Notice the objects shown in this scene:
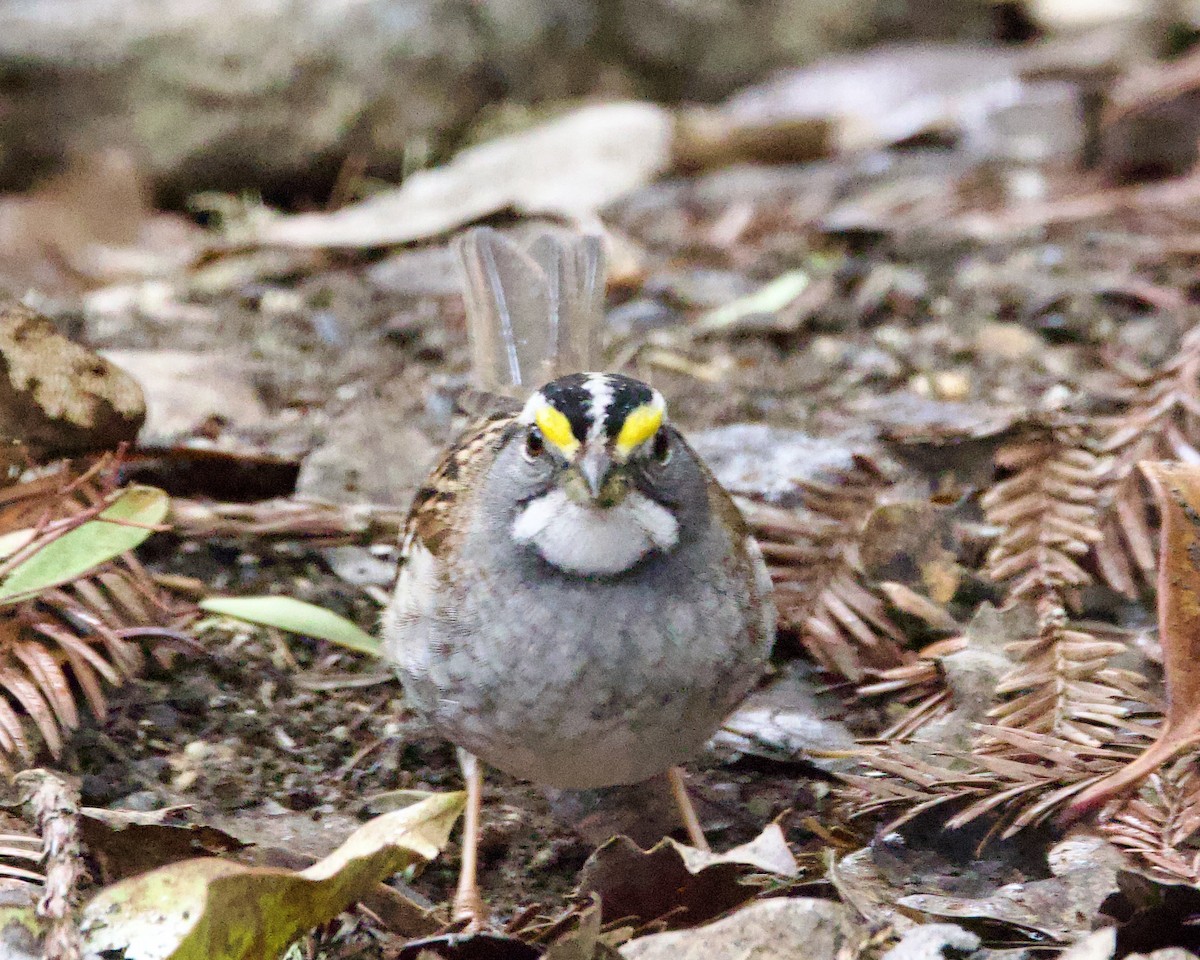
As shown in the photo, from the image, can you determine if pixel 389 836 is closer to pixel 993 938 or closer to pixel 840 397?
pixel 993 938

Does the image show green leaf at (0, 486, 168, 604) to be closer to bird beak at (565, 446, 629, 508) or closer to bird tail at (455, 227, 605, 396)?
bird beak at (565, 446, 629, 508)

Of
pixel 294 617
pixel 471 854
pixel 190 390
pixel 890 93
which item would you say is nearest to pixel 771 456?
pixel 294 617

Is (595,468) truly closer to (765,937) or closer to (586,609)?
(586,609)

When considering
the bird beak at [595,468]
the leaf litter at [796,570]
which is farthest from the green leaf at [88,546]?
the bird beak at [595,468]

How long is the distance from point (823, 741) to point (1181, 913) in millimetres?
943

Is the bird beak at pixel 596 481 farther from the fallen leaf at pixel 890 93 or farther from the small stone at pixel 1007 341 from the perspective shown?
the fallen leaf at pixel 890 93

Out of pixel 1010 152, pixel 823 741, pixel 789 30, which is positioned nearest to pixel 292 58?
pixel 789 30

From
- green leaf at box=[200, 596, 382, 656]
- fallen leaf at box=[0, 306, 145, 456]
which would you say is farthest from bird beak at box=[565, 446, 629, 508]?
fallen leaf at box=[0, 306, 145, 456]

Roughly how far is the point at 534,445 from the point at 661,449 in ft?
0.72

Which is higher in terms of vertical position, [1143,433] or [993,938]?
[1143,433]

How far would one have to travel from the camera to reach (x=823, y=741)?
9.26 feet

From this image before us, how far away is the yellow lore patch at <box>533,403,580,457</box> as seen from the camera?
2.54m

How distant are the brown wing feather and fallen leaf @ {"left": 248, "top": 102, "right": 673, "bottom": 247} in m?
1.81

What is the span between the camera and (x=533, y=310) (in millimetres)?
3586
